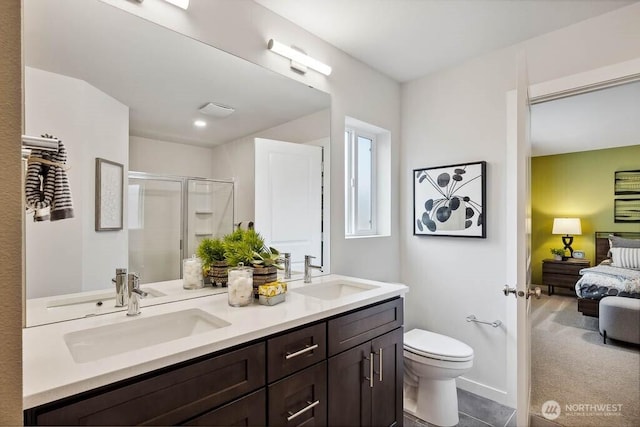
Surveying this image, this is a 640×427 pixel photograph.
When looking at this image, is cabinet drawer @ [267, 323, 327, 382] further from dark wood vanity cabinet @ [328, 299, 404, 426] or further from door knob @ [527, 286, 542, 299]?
door knob @ [527, 286, 542, 299]

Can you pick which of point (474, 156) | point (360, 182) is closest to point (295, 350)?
point (360, 182)

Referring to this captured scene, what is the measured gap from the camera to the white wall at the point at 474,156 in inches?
75.5

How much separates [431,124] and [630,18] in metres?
1.18

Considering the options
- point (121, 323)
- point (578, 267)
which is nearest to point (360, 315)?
point (121, 323)

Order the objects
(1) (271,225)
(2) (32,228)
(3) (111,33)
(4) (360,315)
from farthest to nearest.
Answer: (1) (271,225) → (4) (360,315) → (3) (111,33) → (2) (32,228)

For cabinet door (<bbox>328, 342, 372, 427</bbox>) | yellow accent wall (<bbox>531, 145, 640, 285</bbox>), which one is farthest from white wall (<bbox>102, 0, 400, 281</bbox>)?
yellow accent wall (<bbox>531, 145, 640, 285</bbox>)

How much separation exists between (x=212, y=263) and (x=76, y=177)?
0.68 m

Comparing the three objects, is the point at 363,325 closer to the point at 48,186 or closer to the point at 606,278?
the point at 48,186

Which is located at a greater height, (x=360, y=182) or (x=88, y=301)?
(x=360, y=182)

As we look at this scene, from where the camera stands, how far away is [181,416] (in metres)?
0.89

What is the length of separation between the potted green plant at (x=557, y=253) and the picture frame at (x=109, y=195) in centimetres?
310

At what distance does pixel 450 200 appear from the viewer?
2.37 meters

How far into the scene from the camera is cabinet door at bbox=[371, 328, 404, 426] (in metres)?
1.54

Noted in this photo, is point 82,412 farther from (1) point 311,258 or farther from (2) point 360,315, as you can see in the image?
(1) point 311,258
